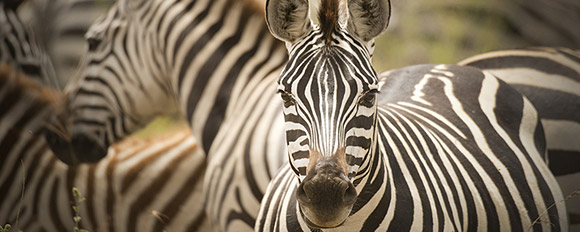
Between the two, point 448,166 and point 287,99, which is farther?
point 448,166

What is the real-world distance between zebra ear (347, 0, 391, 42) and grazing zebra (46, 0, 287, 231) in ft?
4.43

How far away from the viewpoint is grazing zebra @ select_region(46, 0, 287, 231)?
13.7 ft

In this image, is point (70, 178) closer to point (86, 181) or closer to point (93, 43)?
point (86, 181)

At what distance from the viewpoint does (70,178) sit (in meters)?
5.27

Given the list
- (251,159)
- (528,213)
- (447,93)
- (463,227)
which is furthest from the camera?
(251,159)

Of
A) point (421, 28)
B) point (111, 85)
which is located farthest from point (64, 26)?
point (111, 85)

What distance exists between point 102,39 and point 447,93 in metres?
2.37

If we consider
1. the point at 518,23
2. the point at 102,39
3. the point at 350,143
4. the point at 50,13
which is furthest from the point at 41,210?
the point at 518,23

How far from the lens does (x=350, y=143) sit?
8.41 ft

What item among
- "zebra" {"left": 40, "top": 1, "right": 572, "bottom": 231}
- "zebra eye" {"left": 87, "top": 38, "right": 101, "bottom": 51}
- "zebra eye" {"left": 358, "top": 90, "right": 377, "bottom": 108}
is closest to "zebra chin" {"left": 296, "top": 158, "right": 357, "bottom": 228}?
"zebra eye" {"left": 358, "top": 90, "right": 377, "bottom": 108}

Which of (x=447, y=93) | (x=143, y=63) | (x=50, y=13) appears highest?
(x=50, y=13)

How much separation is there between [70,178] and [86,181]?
0.38ft

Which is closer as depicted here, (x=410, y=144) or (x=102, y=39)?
(x=410, y=144)

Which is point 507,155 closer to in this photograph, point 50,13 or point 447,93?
point 447,93
